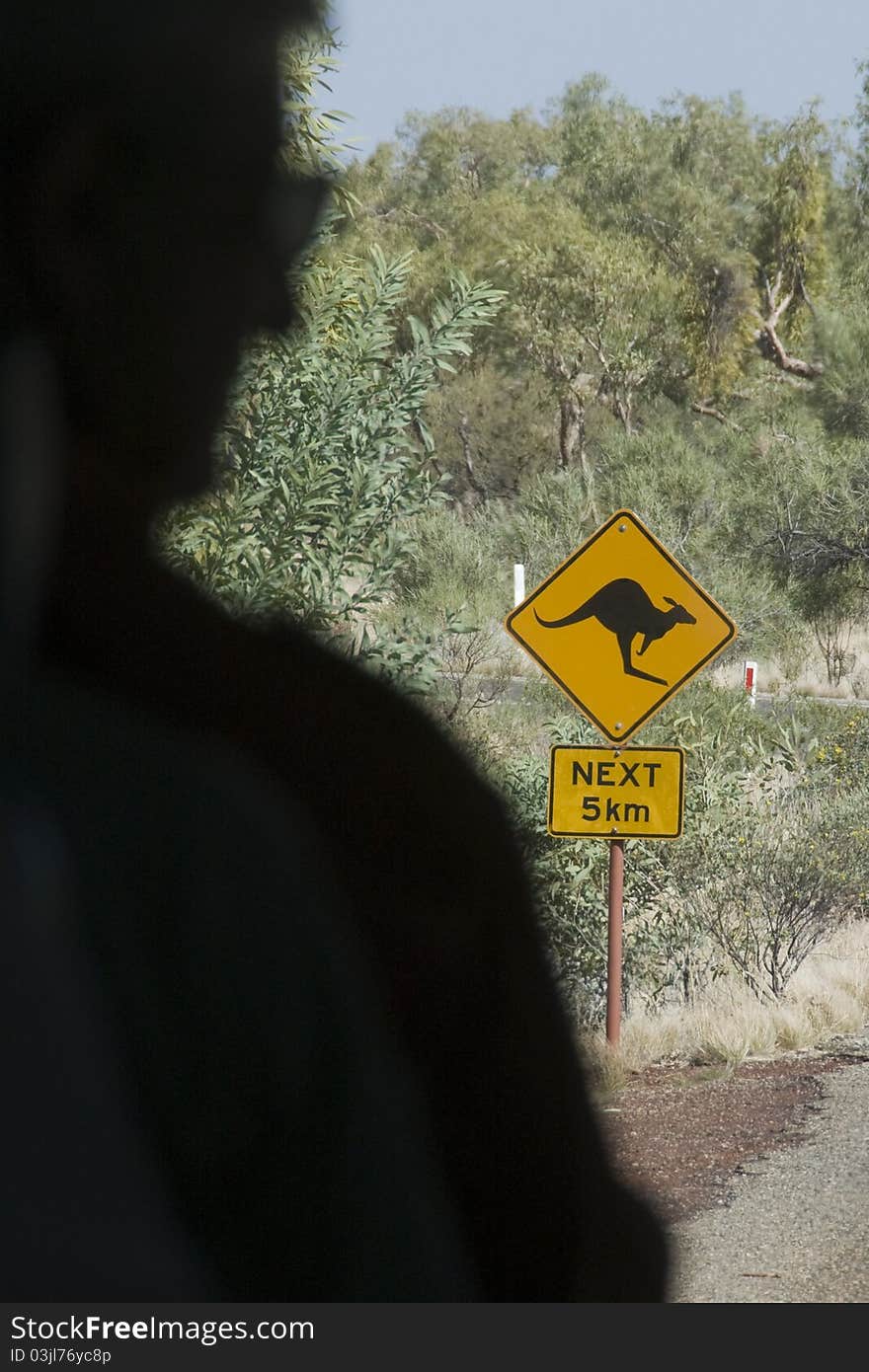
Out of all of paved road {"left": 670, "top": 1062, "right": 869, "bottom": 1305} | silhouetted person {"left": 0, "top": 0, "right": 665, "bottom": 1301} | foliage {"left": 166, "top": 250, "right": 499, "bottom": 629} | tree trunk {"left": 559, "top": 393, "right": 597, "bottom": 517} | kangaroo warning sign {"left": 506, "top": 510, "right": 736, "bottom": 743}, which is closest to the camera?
silhouetted person {"left": 0, "top": 0, "right": 665, "bottom": 1301}

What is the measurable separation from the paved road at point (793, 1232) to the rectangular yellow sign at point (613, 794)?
1.40m

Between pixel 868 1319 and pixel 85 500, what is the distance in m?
1.86

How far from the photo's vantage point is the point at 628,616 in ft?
21.4

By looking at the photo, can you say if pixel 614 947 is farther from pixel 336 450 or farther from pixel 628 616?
pixel 336 450

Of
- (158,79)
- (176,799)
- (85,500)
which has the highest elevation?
(158,79)

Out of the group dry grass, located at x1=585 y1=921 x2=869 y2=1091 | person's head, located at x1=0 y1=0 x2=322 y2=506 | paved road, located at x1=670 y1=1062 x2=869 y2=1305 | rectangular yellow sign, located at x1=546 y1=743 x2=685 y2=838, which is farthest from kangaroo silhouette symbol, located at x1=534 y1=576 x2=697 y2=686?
person's head, located at x1=0 y1=0 x2=322 y2=506

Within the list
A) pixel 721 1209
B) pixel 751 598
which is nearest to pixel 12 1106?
pixel 721 1209

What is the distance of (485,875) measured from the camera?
3.73 feet

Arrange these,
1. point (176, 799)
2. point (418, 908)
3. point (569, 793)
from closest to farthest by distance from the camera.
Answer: point (176, 799) < point (418, 908) < point (569, 793)

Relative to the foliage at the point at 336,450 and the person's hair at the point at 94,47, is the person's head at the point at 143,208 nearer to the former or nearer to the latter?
the person's hair at the point at 94,47

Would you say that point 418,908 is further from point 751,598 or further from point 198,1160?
point 751,598

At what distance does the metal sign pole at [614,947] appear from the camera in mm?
6289

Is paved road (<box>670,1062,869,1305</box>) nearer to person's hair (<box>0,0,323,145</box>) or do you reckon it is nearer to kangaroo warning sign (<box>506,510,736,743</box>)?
kangaroo warning sign (<box>506,510,736,743</box>)

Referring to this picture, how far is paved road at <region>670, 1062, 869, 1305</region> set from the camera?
3.76m
